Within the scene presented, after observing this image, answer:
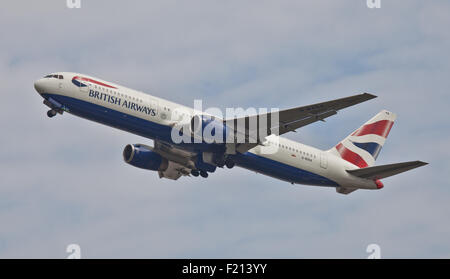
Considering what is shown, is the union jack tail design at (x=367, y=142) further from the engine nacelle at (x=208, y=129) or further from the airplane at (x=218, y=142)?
the engine nacelle at (x=208, y=129)

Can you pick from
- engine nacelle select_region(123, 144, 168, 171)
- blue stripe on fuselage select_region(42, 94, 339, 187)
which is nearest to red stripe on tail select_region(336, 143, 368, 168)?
blue stripe on fuselage select_region(42, 94, 339, 187)

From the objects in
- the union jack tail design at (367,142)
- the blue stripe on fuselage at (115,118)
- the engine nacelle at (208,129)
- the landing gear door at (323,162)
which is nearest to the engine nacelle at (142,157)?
the blue stripe on fuselage at (115,118)

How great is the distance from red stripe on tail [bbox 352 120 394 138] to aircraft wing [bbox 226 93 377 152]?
40.1 feet

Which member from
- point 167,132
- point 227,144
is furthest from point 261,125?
point 167,132

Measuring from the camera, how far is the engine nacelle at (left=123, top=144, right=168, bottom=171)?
225ft

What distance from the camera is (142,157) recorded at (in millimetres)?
68688

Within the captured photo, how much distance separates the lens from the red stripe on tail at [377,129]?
72250mm

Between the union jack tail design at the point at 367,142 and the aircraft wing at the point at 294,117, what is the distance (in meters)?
9.81

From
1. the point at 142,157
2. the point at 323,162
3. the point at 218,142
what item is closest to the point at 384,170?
the point at 323,162

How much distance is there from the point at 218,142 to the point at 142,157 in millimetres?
9465

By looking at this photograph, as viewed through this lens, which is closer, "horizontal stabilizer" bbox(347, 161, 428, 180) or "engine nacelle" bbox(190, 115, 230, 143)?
"engine nacelle" bbox(190, 115, 230, 143)

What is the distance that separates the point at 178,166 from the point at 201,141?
27.5 ft

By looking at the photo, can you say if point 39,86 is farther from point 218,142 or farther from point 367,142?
point 367,142

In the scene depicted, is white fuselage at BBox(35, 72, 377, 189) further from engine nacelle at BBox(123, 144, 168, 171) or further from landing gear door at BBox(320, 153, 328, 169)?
landing gear door at BBox(320, 153, 328, 169)
